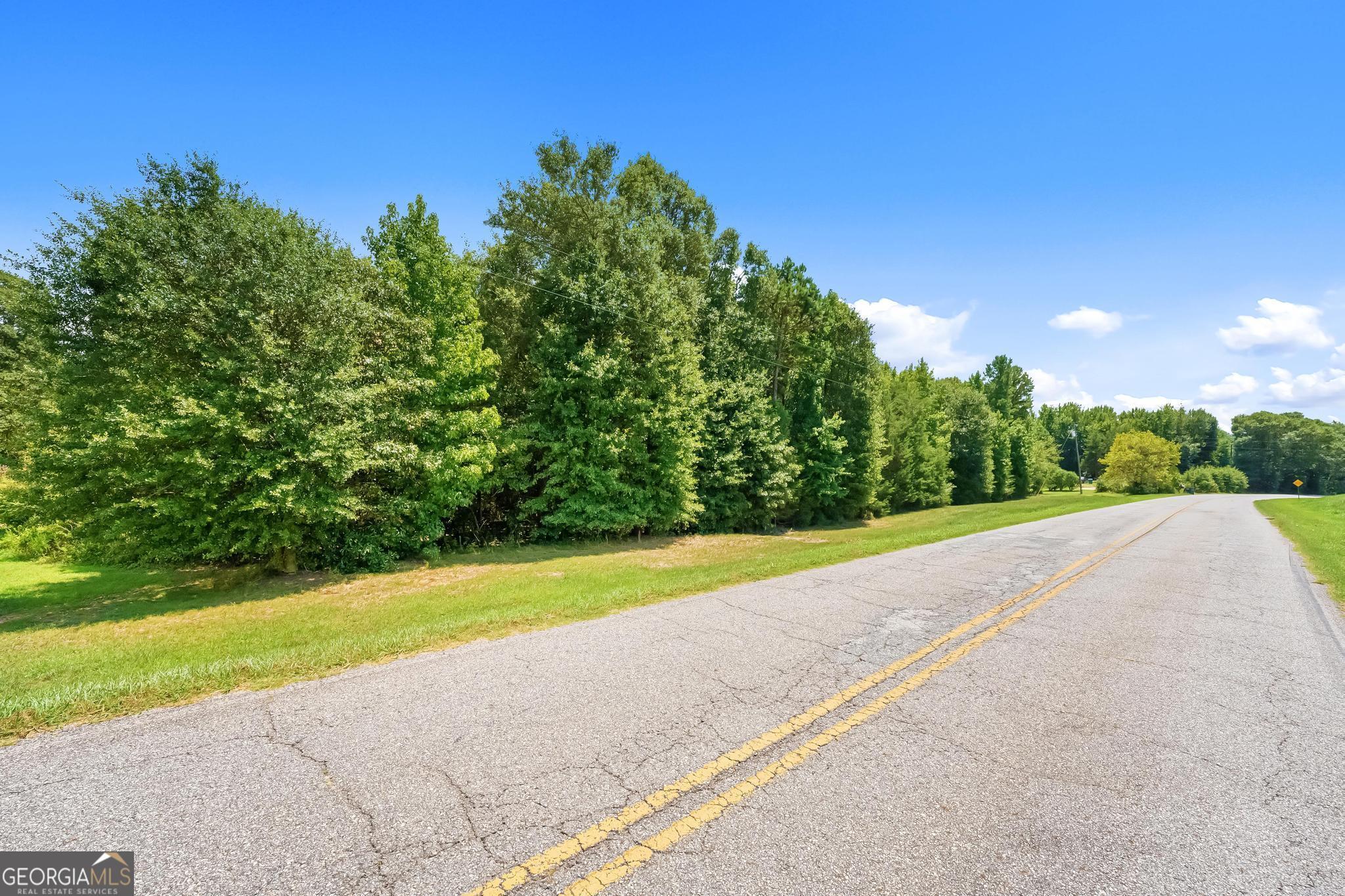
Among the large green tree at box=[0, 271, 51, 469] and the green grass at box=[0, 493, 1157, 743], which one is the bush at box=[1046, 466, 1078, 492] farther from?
the large green tree at box=[0, 271, 51, 469]

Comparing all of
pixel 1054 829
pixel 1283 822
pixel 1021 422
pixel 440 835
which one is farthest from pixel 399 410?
pixel 1021 422

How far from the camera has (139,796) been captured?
282 centimetres

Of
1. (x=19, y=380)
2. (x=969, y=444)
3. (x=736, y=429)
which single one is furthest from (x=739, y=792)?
(x=969, y=444)

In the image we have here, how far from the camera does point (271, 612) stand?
30.2ft

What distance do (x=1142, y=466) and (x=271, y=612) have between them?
8134 cm

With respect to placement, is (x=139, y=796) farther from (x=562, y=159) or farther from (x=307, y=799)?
(x=562, y=159)

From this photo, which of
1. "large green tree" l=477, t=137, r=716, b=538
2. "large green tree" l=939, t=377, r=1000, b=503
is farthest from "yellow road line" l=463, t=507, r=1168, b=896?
"large green tree" l=939, t=377, r=1000, b=503

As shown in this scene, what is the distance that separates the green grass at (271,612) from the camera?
4.53m

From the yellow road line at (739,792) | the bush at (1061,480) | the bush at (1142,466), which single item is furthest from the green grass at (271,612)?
the bush at (1142,466)

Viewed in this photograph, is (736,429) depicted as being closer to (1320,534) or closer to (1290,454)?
(1320,534)

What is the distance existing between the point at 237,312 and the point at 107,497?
443cm

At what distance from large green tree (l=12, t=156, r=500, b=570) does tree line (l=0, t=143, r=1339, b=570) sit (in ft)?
0.18

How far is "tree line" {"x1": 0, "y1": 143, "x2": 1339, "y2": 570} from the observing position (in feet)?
32.0

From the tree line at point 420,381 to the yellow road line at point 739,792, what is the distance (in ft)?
33.3
